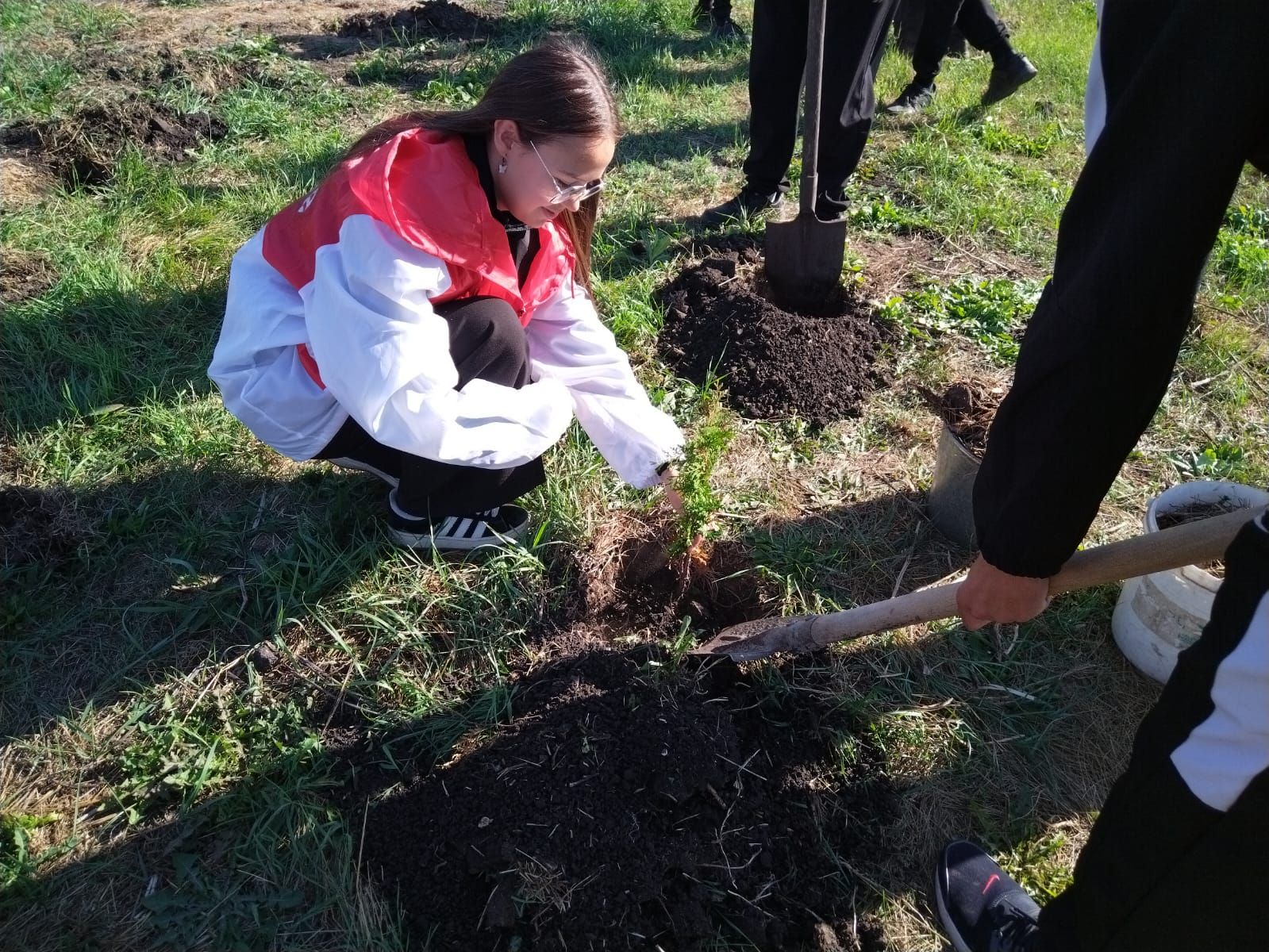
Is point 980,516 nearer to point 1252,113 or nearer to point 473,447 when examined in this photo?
point 1252,113

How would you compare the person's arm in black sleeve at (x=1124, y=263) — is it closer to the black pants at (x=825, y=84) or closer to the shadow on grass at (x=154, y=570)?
the shadow on grass at (x=154, y=570)

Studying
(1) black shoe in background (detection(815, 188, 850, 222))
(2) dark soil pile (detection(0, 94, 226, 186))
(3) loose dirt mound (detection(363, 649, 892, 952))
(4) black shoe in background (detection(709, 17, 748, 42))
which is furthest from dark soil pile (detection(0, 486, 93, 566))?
(4) black shoe in background (detection(709, 17, 748, 42))

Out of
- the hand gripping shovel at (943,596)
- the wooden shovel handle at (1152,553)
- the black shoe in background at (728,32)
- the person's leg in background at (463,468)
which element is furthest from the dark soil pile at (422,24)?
the wooden shovel handle at (1152,553)

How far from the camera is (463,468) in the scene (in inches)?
93.4

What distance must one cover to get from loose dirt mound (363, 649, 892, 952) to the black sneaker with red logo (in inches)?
6.8

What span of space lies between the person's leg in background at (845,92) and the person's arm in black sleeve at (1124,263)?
9.23ft

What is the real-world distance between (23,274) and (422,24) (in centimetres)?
398

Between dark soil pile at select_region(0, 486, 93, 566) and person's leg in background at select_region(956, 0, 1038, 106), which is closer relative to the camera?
dark soil pile at select_region(0, 486, 93, 566)

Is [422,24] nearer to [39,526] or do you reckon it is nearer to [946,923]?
[39,526]

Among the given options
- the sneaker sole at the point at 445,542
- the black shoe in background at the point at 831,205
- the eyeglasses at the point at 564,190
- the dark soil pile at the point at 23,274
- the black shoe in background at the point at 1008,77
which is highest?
the eyeglasses at the point at 564,190

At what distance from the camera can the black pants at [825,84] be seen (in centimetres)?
351

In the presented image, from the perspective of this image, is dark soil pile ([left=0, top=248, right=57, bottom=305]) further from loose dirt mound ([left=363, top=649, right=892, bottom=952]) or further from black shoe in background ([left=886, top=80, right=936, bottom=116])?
black shoe in background ([left=886, top=80, right=936, bottom=116])

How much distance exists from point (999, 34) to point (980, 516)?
5.45 metres

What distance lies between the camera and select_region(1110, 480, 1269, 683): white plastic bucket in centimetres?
204
